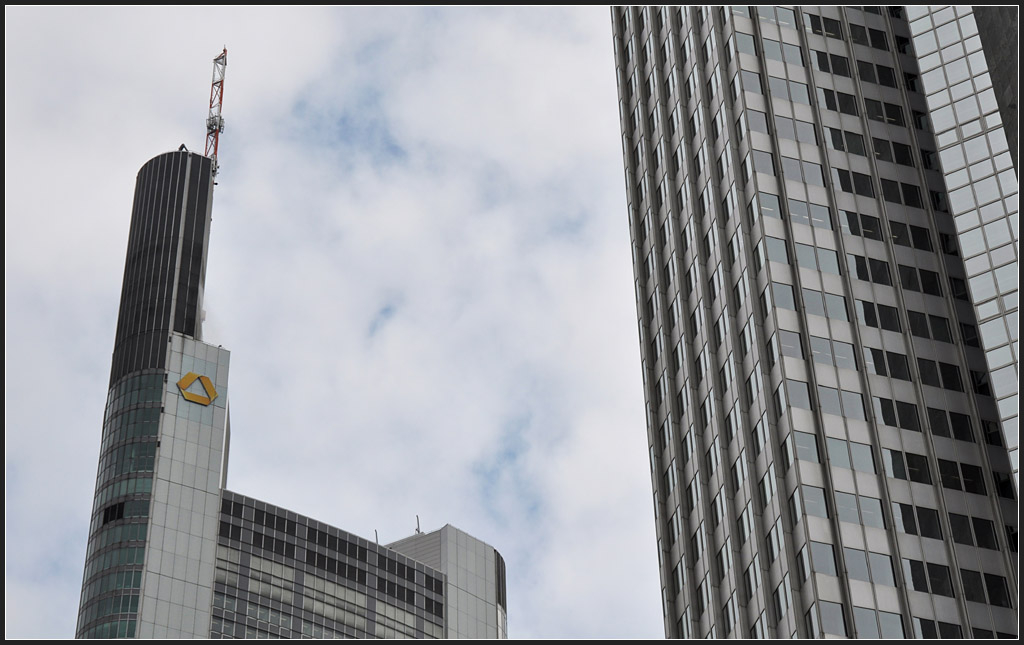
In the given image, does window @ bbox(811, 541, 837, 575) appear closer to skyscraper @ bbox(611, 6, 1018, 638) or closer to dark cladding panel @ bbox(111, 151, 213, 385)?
skyscraper @ bbox(611, 6, 1018, 638)

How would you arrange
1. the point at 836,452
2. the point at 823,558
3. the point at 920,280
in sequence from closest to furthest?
1. the point at 823,558
2. the point at 836,452
3. the point at 920,280

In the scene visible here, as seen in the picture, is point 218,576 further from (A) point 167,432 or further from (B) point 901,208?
(B) point 901,208

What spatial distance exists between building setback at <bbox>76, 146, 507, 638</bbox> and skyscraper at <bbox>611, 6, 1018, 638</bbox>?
77.8 m

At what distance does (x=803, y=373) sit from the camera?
308 feet

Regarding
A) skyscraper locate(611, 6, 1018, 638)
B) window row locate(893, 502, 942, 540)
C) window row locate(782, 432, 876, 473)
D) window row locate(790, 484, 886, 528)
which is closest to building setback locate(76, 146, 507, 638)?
skyscraper locate(611, 6, 1018, 638)

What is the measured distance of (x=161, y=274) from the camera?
191 metres

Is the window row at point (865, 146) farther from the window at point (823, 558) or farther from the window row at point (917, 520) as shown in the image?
the window at point (823, 558)

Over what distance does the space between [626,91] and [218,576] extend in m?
83.1

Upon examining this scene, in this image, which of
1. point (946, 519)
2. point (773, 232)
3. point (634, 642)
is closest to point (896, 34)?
point (773, 232)

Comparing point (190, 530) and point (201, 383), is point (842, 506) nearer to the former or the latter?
point (190, 530)

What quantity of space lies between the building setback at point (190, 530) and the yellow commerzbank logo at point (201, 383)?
0.59ft

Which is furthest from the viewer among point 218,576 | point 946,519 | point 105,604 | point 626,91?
point 218,576

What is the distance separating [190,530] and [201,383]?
817 inches

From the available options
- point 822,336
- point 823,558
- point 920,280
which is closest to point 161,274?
point 822,336
